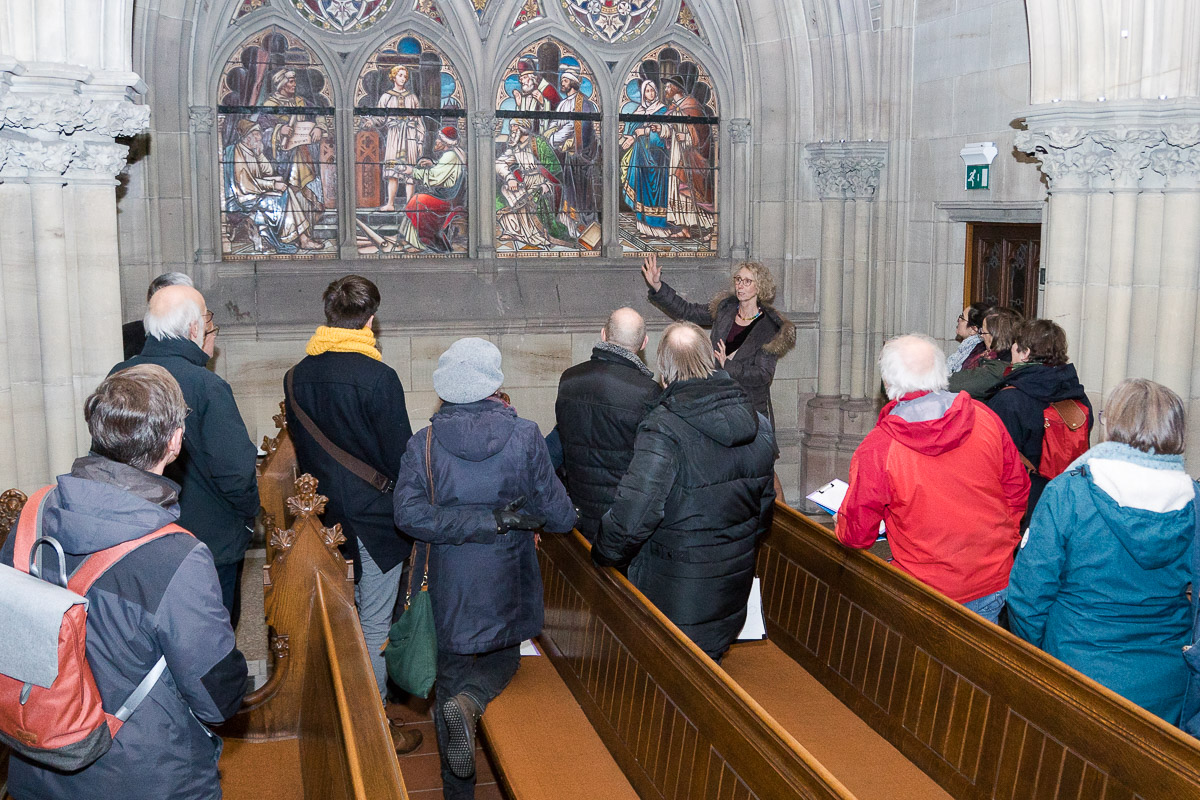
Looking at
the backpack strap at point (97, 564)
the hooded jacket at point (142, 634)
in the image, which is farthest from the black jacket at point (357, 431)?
the backpack strap at point (97, 564)

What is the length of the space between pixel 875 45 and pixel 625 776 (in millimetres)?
6304

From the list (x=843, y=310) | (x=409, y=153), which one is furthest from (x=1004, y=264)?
(x=409, y=153)

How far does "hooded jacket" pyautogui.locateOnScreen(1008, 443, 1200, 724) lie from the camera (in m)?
3.05

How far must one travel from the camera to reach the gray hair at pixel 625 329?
13.5 feet

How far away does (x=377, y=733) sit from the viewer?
268 cm

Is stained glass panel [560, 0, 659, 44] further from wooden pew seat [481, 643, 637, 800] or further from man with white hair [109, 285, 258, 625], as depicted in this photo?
wooden pew seat [481, 643, 637, 800]

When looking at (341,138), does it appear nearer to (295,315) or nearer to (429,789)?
(295,315)

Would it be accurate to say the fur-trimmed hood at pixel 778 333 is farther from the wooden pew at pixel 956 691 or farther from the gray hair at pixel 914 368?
the gray hair at pixel 914 368

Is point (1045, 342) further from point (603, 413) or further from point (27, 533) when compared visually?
point (27, 533)

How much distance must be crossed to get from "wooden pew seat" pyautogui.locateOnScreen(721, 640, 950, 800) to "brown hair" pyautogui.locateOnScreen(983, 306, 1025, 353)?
170 centimetres

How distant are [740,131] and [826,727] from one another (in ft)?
20.0

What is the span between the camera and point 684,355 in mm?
3502

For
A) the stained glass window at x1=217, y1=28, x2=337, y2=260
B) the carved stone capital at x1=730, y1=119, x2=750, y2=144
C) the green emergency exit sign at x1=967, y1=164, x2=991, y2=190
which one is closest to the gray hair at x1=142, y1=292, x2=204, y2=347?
the stained glass window at x1=217, y1=28, x2=337, y2=260

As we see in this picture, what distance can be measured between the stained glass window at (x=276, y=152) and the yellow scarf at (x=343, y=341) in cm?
430
